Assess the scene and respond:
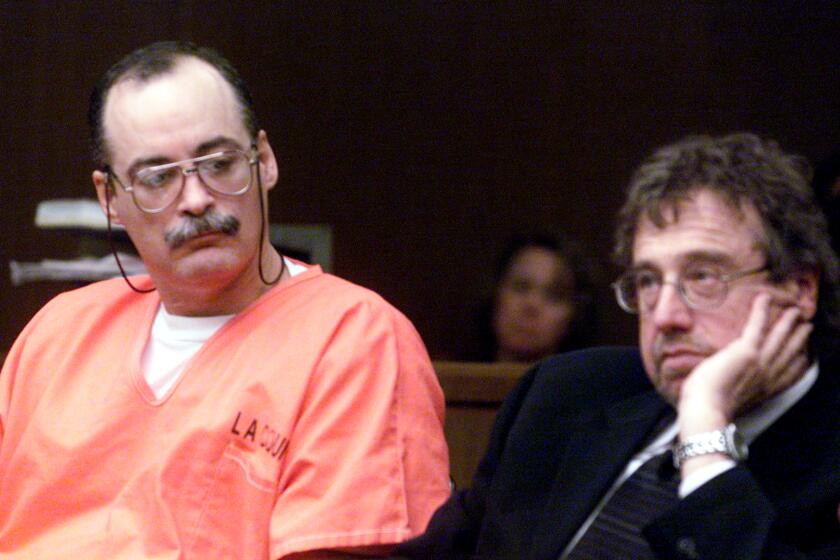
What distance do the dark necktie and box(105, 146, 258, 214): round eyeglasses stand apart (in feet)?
2.61

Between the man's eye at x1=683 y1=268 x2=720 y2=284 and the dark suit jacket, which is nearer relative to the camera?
the dark suit jacket

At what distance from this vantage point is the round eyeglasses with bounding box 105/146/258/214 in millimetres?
2275

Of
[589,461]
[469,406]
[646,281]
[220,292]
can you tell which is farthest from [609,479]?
[469,406]

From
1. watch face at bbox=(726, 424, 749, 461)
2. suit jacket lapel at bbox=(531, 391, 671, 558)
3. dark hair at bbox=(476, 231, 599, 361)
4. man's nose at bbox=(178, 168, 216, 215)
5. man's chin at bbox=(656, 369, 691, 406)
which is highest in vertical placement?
man's nose at bbox=(178, 168, 216, 215)

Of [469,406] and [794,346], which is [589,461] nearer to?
[794,346]

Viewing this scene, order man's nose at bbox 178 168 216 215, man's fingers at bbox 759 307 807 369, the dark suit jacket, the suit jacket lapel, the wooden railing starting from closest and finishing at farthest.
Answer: the dark suit jacket < man's fingers at bbox 759 307 807 369 < the suit jacket lapel < man's nose at bbox 178 168 216 215 < the wooden railing

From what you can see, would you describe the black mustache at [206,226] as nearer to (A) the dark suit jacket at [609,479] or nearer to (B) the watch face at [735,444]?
(A) the dark suit jacket at [609,479]

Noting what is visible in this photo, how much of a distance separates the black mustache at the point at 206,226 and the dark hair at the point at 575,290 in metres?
1.46

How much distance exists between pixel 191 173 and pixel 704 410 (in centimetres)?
93

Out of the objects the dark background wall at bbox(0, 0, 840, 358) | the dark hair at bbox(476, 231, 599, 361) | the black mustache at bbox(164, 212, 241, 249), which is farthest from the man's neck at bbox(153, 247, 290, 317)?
the dark background wall at bbox(0, 0, 840, 358)

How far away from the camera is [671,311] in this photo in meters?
1.88

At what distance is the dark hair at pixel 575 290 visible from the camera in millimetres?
3590

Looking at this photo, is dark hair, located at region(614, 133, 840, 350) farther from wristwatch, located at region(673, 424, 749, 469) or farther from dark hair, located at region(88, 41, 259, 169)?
dark hair, located at region(88, 41, 259, 169)

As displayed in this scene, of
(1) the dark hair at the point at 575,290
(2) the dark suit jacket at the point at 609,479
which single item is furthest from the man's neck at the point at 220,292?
(1) the dark hair at the point at 575,290
